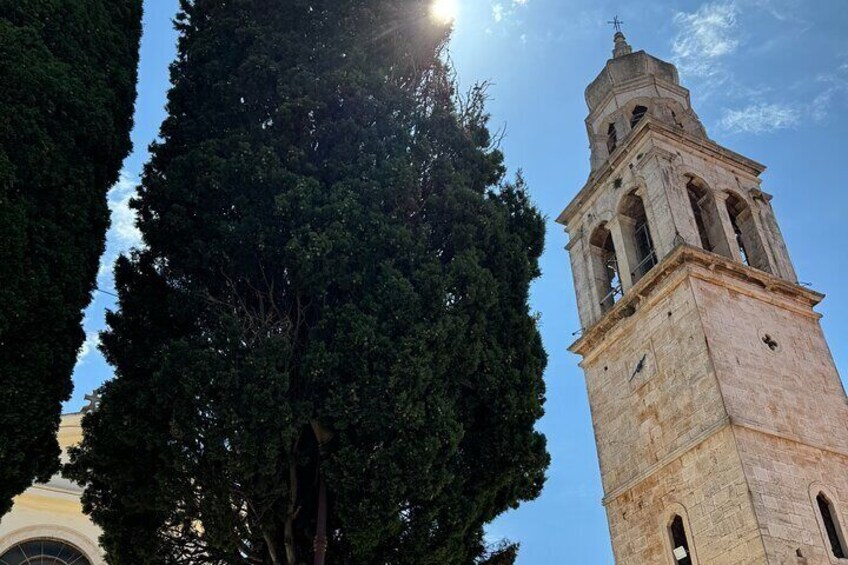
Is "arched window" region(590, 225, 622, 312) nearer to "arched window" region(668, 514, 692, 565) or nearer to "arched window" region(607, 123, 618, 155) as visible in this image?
"arched window" region(607, 123, 618, 155)

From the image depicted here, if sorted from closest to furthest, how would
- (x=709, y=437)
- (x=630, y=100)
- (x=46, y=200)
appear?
(x=46, y=200), (x=709, y=437), (x=630, y=100)

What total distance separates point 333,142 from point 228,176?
1.50 m

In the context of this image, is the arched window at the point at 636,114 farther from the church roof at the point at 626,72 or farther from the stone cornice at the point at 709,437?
the stone cornice at the point at 709,437

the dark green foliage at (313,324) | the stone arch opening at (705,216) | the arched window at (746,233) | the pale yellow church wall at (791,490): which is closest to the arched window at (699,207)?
the stone arch opening at (705,216)

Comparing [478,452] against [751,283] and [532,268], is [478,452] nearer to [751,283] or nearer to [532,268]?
[532,268]

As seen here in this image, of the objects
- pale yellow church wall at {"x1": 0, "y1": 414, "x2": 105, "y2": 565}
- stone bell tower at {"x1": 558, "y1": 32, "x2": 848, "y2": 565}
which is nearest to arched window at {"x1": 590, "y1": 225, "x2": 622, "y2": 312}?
stone bell tower at {"x1": 558, "y1": 32, "x2": 848, "y2": 565}

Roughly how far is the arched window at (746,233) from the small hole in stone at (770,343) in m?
2.33

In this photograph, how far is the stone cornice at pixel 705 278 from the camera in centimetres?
1563

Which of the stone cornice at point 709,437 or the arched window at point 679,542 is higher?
the stone cornice at point 709,437

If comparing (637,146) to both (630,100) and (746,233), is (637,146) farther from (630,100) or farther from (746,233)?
(746,233)

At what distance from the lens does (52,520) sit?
1393cm

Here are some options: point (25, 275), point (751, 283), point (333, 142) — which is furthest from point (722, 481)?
point (25, 275)

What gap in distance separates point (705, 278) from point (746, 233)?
11.5 feet

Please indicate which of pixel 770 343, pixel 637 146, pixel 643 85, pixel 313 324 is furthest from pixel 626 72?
pixel 313 324
